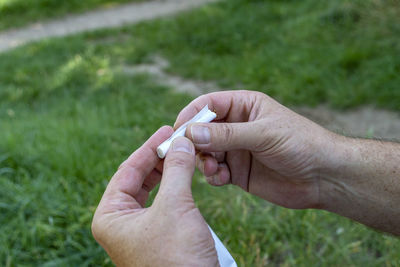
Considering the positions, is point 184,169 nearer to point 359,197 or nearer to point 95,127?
point 359,197

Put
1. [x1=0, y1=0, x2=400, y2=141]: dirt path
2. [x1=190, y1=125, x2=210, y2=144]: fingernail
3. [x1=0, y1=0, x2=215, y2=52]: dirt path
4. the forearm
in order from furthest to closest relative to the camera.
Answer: [x1=0, y1=0, x2=215, y2=52]: dirt path
[x1=0, y1=0, x2=400, y2=141]: dirt path
the forearm
[x1=190, y1=125, x2=210, y2=144]: fingernail

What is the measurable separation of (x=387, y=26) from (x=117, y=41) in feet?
12.8

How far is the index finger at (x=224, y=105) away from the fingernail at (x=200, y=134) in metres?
0.21

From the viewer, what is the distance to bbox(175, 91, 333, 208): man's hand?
5.10 ft

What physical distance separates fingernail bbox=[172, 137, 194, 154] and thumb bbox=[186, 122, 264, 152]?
0.22 ft

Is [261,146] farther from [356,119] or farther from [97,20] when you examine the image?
[97,20]

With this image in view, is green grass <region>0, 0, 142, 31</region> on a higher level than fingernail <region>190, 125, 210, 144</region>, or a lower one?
higher

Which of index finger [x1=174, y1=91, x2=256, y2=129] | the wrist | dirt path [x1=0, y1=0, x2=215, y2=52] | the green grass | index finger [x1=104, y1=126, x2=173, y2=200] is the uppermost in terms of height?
the green grass

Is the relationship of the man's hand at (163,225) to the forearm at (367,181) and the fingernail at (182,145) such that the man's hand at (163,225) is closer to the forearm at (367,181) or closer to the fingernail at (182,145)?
the fingernail at (182,145)

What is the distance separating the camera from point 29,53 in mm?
6168

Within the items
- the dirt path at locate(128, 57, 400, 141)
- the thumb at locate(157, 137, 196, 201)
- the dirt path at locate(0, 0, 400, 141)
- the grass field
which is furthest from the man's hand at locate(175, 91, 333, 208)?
the dirt path at locate(0, 0, 400, 141)

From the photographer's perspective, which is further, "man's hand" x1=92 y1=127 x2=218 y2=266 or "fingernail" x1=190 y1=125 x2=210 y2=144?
"fingernail" x1=190 y1=125 x2=210 y2=144

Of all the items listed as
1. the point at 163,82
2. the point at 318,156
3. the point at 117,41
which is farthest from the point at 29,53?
the point at 318,156

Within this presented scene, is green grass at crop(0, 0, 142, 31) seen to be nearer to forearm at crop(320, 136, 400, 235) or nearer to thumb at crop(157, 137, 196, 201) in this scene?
thumb at crop(157, 137, 196, 201)
